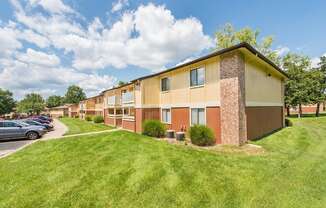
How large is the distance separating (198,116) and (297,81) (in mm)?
29910

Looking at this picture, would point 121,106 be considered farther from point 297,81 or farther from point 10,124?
point 297,81

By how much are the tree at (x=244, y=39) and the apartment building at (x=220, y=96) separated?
15190 mm

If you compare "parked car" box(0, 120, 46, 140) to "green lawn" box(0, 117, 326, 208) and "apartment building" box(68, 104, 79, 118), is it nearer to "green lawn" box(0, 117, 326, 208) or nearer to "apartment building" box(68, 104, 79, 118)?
"green lawn" box(0, 117, 326, 208)

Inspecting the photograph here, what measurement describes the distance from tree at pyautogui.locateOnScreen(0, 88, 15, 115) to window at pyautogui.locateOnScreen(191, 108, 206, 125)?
7157 centimetres

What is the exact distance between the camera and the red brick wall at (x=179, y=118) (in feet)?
46.4

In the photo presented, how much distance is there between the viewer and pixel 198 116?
13.1 m

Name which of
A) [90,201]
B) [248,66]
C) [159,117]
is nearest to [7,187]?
[90,201]

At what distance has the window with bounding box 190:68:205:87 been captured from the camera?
41.7 ft

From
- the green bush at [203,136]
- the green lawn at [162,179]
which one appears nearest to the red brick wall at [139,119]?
the green bush at [203,136]

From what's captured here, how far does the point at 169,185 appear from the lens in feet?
18.6

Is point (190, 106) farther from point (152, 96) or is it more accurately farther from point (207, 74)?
point (152, 96)

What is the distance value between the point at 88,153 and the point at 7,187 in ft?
11.6

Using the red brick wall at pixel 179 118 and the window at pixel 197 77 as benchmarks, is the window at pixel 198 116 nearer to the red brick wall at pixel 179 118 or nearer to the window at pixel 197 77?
the red brick wall at pixel 179 118

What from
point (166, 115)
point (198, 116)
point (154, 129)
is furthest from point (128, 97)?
point (198, 116)
